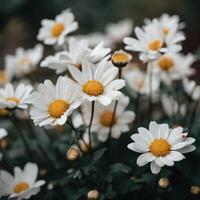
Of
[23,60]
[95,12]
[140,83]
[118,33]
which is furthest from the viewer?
[95,12]

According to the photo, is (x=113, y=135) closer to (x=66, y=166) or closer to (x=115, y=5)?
(x=66, y=166)

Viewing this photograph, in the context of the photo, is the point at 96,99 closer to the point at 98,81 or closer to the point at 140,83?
the point at 98,81

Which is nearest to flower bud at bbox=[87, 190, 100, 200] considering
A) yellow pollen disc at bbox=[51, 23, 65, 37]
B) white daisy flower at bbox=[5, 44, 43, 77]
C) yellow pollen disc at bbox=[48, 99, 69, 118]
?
yellow pollen disc at bbox=[48, 99, 69, 118]

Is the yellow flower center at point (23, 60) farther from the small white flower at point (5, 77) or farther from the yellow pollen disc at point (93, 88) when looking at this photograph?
the yellow pollen disc at point (93, 88)

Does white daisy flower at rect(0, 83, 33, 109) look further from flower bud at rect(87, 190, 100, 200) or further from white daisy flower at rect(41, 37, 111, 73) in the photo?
flower bud at rect(87, 190, 100, 200)

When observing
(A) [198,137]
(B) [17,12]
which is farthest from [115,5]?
(A) [198,137]

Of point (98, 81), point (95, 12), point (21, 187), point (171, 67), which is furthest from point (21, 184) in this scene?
point (95, 12)

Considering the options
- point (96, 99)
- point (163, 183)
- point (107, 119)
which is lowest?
point (163, 183)
